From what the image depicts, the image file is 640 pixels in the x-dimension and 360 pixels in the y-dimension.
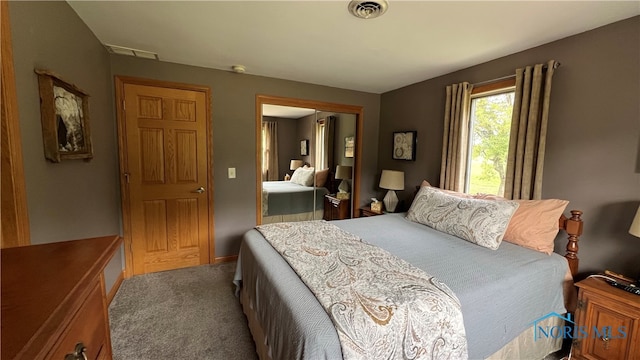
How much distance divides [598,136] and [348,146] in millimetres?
2582

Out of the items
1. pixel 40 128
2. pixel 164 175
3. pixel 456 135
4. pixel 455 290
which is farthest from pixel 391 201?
pixel 40 128

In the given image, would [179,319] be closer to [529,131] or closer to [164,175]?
[164,175]

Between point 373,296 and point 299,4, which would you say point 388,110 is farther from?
point 373,296

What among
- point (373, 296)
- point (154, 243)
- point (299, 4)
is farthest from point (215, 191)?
point (373, 296)

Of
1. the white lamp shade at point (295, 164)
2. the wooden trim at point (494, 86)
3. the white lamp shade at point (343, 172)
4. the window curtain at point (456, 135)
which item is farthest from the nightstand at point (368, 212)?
the wooden trim at point (494, 86)

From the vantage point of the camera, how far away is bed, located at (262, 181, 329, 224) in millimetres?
3488

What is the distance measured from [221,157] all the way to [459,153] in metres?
2.66

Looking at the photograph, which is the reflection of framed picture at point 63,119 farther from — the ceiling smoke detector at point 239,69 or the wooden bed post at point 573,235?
the wooden bed post at point 573,235

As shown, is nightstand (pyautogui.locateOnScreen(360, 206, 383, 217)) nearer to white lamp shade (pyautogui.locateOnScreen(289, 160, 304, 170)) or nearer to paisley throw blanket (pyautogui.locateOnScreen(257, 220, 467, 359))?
white lamp shade (pyautogui.locateOnScreen(289, 160, 304, 170))

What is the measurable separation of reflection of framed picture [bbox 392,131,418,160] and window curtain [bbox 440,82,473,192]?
0.50 m

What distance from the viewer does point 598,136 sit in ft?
6.23

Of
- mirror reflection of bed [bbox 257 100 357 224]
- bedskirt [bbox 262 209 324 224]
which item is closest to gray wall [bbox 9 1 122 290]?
mirror reflection of bed [bbox 257 100 357 224]

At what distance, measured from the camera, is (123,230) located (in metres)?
2.76

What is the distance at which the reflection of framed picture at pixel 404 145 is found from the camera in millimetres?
3434
